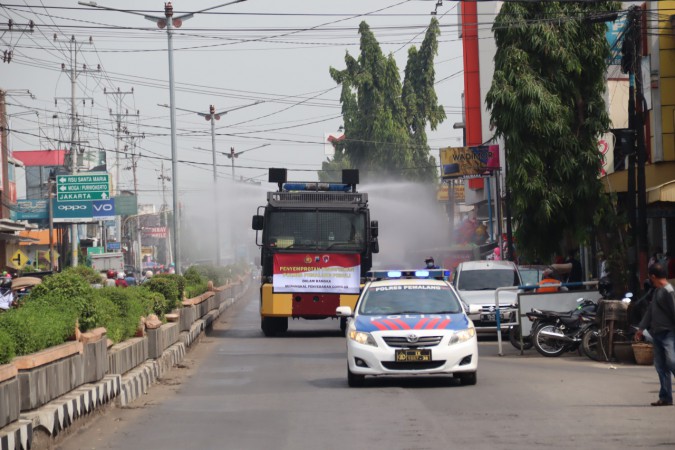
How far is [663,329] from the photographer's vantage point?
13289 mm

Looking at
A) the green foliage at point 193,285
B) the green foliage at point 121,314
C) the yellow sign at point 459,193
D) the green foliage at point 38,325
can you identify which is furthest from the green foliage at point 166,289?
the yellow sign at point 459,193

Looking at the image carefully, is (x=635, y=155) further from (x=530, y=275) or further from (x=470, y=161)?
(x=470, y=161)

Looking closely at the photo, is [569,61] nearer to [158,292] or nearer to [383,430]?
[158,292]

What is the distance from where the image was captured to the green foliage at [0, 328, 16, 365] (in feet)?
32.4

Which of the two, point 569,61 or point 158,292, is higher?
point 569,61

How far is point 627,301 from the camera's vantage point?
2011cm

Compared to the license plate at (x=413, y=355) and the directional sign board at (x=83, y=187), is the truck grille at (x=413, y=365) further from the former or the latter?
the directional sign board at (x=83, y=187)

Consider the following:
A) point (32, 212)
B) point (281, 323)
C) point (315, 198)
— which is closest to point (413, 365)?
point (315, 198)

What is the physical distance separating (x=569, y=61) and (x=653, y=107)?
17.9 ft

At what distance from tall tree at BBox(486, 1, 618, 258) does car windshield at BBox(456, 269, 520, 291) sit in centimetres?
148

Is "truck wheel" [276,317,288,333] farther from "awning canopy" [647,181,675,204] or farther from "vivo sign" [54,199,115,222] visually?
"vivo sign" [54,199,115,222]

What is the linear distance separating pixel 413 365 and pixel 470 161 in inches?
1358

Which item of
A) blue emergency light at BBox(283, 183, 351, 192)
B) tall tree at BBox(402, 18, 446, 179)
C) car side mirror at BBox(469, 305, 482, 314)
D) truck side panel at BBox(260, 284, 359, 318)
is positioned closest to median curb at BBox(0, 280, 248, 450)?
truck side panel at BBox(260, 284, 359, 318)

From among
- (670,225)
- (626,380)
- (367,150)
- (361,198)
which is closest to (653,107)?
(670,225)
